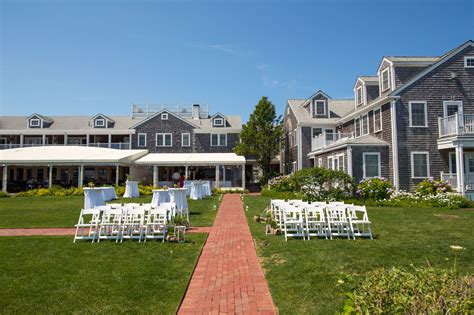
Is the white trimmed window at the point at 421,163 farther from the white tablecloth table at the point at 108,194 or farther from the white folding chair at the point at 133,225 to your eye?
the white tablecloth table at the point at 108,194

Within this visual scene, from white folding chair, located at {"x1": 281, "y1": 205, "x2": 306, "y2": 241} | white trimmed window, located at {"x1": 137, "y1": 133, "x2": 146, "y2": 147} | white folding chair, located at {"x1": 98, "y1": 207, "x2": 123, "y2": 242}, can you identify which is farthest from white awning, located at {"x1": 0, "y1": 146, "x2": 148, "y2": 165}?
white folding chair, located at {"x1": 281, "y1": 205, "x2": 306, "y2": 241}

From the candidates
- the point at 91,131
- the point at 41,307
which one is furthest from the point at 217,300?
the point at 91,131

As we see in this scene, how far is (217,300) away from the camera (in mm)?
4742

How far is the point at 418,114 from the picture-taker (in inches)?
781

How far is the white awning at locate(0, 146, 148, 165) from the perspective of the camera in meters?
26.9

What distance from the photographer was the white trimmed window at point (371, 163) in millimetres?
20031

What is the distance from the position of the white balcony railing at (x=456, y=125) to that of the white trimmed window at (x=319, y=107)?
10.7 m

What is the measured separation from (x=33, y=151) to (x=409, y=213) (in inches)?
1146

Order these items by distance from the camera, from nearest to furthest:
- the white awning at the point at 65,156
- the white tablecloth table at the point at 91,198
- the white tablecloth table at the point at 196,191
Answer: the white tablecloth table at the point at 91,198, the white tablecloth table at the point at 196,191, the white awning at the point at 65,156

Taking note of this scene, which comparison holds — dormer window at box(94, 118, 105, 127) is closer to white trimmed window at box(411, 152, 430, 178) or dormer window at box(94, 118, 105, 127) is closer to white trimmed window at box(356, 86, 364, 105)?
white trimmed window at box(356, 86, 364, 105)

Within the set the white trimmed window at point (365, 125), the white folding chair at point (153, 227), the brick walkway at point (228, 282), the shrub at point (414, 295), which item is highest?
the white trimmed window at point (365, 125)

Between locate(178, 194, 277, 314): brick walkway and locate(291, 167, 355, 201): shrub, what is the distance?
29.8 ft

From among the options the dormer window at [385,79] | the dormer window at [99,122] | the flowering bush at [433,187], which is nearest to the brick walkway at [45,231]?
the flowering bush at [433,187]

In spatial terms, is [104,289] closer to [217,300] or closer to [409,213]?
[217,300]
